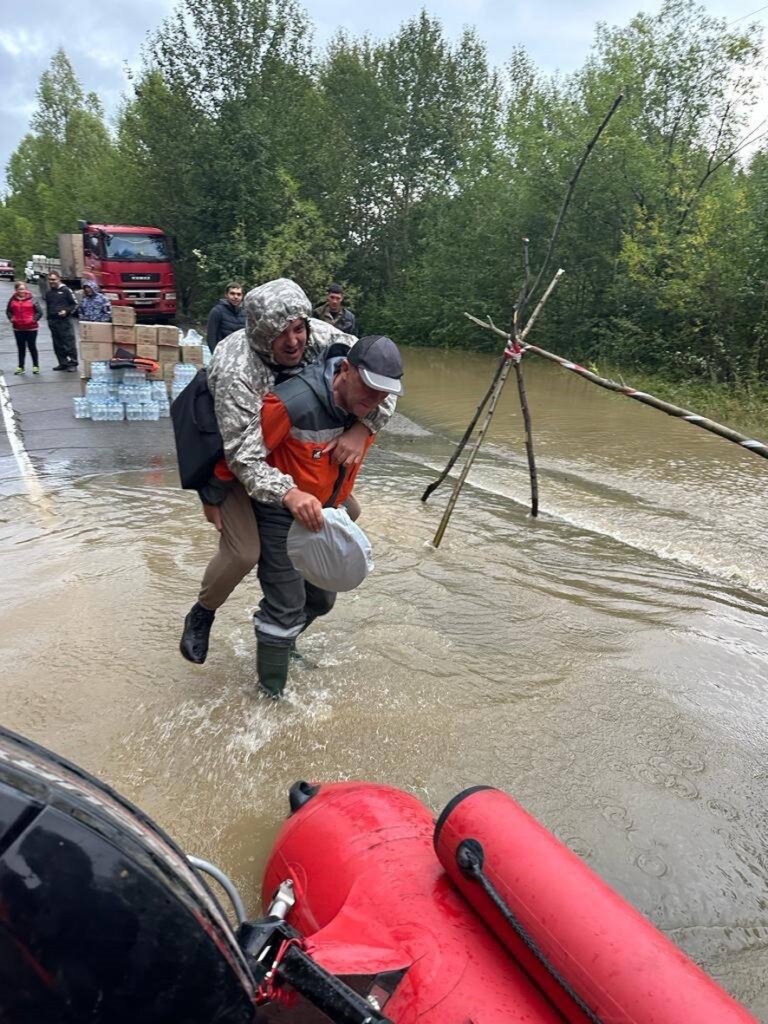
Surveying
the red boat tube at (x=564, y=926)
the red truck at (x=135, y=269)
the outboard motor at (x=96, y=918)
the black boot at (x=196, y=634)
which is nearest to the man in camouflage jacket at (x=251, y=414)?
the black boot at (x=196, y=634)

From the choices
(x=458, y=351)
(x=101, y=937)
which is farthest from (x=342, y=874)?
(x=458, y=351)

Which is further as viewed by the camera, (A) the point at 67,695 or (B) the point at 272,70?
(B) the point at 272,70

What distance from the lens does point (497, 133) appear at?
76.0 ft

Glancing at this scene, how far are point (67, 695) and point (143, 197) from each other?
2689cm

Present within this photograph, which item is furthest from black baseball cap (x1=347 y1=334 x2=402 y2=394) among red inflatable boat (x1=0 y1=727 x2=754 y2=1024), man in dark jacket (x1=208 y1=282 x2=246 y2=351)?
man in dark jacket (x1=208 y1=282 x2=246 y2=351)

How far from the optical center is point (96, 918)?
2.74 ft

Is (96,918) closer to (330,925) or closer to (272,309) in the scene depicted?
(330,925)

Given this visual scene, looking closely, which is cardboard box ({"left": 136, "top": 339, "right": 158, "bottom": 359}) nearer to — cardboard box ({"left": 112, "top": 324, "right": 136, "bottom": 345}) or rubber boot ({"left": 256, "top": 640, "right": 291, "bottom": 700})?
cardboard box ({"left": 112, "top": 324, "right": 136, "bottom": 345})

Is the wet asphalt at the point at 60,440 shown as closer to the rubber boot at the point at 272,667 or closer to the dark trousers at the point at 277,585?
the rubber boot at the point at 272,667

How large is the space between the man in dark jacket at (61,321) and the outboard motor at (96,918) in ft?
53.4

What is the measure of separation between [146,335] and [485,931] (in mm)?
11514

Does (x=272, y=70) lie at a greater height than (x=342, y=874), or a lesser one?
greater

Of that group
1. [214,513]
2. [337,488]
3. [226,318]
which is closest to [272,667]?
[214,513]

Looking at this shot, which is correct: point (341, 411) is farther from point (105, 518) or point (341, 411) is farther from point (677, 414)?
point (105, 518)
